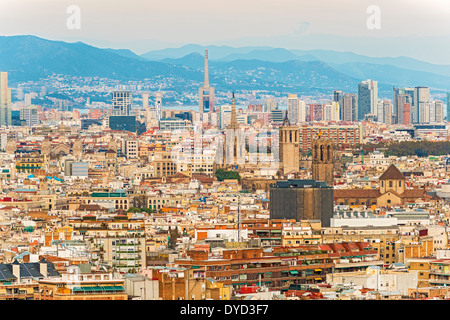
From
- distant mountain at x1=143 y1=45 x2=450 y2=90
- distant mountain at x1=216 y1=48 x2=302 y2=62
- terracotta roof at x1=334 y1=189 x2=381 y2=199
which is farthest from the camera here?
distant mountain at x1=216 y1=48 x2=302 y2=62

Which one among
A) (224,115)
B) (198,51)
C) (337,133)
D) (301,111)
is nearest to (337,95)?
(301,111)

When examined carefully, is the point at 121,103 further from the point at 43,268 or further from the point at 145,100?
the point at 43,268

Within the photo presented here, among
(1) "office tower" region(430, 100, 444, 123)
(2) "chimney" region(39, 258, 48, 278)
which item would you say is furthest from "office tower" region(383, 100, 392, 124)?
(2) "chimney" region(39, 258, 48, 278)

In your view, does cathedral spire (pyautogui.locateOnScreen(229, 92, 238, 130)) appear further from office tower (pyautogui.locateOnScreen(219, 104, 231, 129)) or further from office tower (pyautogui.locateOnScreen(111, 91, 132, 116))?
office tower (pyautogui.locateOnScreen(111, 91, 132, 116))

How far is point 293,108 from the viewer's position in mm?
60281

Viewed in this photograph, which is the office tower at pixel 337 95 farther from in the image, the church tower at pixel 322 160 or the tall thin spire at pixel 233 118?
the church tower at pixel 322 160

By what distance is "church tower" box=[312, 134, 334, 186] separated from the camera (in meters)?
40.4

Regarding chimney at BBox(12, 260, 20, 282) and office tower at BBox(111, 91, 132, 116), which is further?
office tower at BBox(111, 91, 132, 116)

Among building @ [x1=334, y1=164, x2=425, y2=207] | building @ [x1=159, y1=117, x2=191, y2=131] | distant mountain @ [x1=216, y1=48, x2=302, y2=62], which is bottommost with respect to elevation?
building @ [x1=334, y1=164, x2=425, y2=207]

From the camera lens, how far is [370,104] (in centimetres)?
7056

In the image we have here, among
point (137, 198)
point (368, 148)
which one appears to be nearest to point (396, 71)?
point (137, 198)

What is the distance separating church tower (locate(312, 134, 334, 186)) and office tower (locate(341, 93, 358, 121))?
74.7 ft
